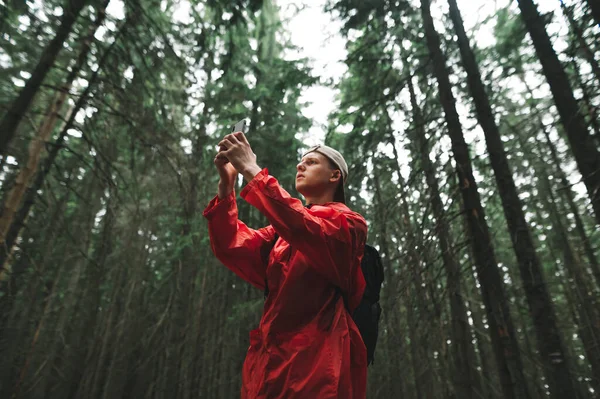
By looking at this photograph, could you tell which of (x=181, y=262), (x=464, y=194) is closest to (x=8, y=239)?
(x=181, y=262)

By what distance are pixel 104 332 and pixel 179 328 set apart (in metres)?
3.73

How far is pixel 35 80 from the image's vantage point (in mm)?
3869

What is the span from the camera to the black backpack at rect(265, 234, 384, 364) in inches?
77.3

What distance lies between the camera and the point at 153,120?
228 inches

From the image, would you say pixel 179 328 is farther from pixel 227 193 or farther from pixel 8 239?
pixel 227 193

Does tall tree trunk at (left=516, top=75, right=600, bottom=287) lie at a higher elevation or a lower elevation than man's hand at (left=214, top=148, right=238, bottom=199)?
higher

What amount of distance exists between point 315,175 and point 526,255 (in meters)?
2.69

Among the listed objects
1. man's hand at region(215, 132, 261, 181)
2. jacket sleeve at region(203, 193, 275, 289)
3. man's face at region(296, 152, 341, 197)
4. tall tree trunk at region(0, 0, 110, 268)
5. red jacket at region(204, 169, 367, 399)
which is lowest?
red jacket at region(204, 169, 367, 399)

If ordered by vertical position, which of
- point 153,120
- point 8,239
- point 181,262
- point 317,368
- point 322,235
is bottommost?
point 317,368

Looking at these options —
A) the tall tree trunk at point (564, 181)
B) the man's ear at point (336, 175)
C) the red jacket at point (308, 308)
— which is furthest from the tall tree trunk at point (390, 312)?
the red jacket at point (308, 308)

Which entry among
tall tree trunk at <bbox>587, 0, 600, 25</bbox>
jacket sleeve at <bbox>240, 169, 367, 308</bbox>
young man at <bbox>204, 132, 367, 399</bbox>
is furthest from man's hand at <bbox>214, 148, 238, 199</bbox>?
tall tree trunk at <bbox>587, 0, 600, 25</bbox>

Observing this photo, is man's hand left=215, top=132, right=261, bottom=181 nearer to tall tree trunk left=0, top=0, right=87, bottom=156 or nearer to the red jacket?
the red jacket

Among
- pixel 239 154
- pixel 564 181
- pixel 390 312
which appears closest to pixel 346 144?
pixel 390 312

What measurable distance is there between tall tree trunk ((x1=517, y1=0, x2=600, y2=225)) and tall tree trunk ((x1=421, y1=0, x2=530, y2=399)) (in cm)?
100
